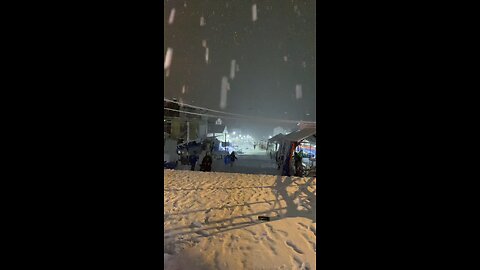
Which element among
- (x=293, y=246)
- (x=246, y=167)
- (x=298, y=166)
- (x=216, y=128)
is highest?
(x=216, y=128)

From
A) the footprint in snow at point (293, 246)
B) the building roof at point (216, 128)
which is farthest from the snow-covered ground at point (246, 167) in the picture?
the building roof at point (216, 128)

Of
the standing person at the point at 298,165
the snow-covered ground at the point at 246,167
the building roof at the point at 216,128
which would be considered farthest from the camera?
the building roof at the point at 216,128

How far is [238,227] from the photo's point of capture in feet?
17.5

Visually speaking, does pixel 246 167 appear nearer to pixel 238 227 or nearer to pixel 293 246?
pixel 238 227

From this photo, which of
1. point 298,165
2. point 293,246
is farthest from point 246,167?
point 293,246

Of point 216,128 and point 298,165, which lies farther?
point 216,128

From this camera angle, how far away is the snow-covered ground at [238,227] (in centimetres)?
397

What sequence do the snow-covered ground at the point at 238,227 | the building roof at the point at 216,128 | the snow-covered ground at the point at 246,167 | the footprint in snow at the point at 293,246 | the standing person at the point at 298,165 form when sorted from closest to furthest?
the snow-covered ground at the point at 238,227
the footprint in snow at the point at 293,246
the standing person at the point at 298,165
the snow-covered ground at the point at 246,167
the building roof at the point at 216,128

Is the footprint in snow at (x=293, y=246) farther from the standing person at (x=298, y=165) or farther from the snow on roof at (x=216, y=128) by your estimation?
the snow on roof at (x=216, y=128)
